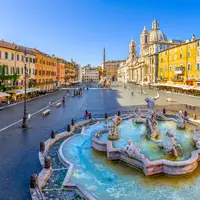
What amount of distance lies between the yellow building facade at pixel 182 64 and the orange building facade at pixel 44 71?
3724cm

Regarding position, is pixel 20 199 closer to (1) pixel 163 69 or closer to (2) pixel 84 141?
(2) pixel 84 141

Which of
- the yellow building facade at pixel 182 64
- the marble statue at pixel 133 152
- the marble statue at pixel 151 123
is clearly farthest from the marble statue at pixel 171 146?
the yellow building facade at pixel 182 64

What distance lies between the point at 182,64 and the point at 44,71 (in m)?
38.5

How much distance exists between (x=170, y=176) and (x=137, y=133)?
6.84m

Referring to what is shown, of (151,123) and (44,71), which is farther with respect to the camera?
(44,71)

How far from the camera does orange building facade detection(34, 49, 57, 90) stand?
58.9m

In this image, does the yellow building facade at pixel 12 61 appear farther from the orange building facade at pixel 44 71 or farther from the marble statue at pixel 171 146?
the marble statue at pixel 171 146

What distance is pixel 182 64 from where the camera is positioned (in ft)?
211

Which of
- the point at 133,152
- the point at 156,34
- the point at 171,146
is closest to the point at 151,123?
the point at 171,146

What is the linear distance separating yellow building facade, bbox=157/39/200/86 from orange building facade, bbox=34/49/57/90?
3724 cm

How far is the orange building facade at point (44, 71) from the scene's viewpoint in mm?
58900

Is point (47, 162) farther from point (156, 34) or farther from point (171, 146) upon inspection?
point (156, 34)

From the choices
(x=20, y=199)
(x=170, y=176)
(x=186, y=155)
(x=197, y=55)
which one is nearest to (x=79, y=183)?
(x=20, y=199)

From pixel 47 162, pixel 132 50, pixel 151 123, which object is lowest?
pixel 47 162
